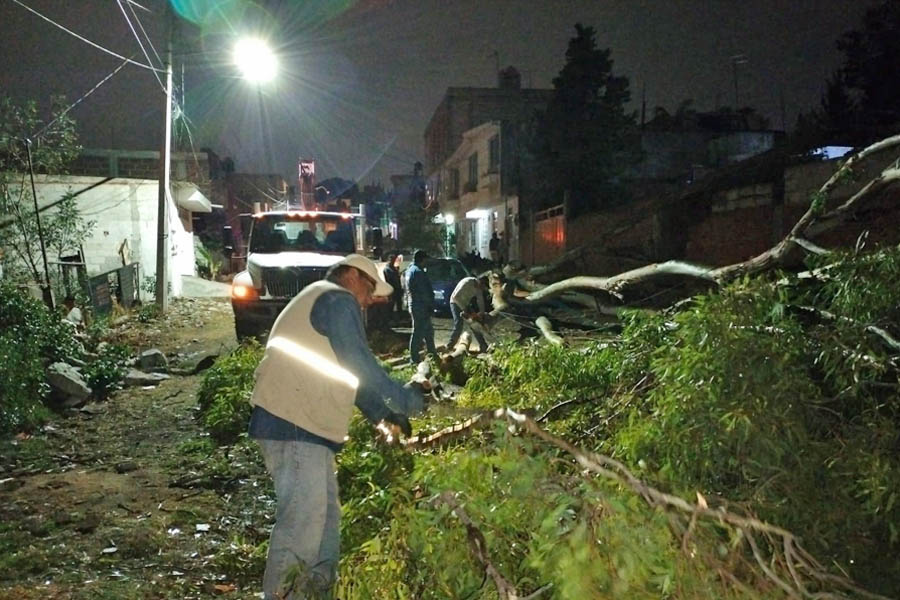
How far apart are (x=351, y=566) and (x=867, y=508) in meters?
2.35

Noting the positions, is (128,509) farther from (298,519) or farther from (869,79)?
(869,79)

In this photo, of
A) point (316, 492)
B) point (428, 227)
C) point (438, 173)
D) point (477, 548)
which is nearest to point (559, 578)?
point (477, 548)

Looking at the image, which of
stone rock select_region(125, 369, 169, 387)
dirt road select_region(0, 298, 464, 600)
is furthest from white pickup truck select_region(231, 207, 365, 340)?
dirt road select_region(0, 298, 464, 600)

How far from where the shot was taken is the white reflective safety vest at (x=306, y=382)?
310 centimetres

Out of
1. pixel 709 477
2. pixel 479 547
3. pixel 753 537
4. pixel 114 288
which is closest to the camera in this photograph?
pixel 753 537

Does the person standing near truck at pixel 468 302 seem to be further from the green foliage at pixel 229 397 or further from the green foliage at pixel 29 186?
the green foliage at pixel 29 186

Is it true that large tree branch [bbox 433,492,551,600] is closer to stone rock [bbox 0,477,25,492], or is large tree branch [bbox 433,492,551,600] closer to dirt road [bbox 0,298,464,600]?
dirt road [bbox 0,298,464,600]

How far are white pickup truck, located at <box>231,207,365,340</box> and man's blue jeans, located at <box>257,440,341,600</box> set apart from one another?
7739 millimetres

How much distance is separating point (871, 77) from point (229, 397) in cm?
1708

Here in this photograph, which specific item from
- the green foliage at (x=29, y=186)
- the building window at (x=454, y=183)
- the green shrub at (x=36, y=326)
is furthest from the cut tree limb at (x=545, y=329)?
the building window at (x=454, y=183)

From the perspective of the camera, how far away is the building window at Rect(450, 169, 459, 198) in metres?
39.2

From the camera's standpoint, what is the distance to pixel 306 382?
3119mm

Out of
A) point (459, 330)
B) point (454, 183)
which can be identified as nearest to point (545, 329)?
point (459, 330)

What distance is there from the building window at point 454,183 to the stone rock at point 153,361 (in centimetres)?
2940
